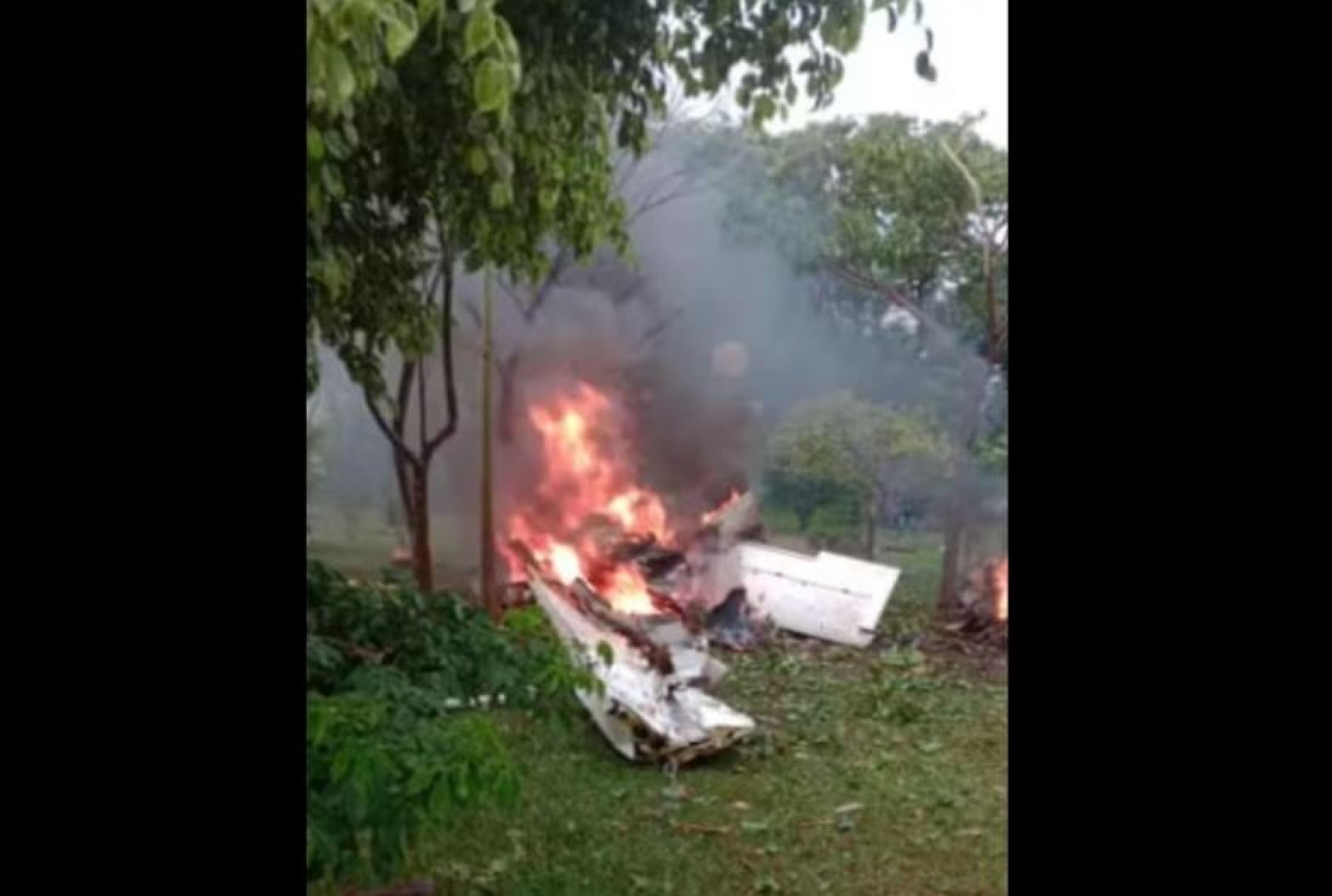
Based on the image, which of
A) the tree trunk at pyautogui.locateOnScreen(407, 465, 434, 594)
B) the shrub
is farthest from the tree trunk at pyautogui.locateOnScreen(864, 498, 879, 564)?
the tree trunk at pyautogui.locateOnScreen(407, 465, 434, 594)

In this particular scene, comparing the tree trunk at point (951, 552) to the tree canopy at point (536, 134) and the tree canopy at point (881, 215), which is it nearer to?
the tree canopy at point (881, 215)

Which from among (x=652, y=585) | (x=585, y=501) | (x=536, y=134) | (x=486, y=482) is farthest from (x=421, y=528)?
(x=536, y=134)

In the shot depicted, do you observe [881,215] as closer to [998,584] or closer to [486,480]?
[998,584]

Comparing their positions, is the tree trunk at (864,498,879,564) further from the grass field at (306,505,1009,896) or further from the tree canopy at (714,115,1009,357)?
the tree canopy at (714,115,1009,357)

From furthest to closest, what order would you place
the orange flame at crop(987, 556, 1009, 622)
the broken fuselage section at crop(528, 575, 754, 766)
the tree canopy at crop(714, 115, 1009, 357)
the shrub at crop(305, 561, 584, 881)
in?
the broken fuselage section at crop(528, 575, 754, 766), the tree canopy at crop(714, 115, 1009, 357), the orange flame at crop(987, 556, 1009, 622), the shrub at crop(305, 561, 584, 881)

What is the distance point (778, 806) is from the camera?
4.77ft

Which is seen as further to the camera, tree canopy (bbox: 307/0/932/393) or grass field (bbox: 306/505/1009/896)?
grass field (bbox: 306/505/1009/896)

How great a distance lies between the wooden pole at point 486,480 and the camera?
145cm

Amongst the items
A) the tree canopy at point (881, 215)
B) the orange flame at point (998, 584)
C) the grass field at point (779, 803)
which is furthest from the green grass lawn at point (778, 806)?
the tree canopy at point (881, 215)

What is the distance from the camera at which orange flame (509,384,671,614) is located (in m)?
1.47

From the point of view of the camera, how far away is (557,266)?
146cm

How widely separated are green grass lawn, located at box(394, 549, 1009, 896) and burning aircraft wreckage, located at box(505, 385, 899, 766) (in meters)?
0.03
